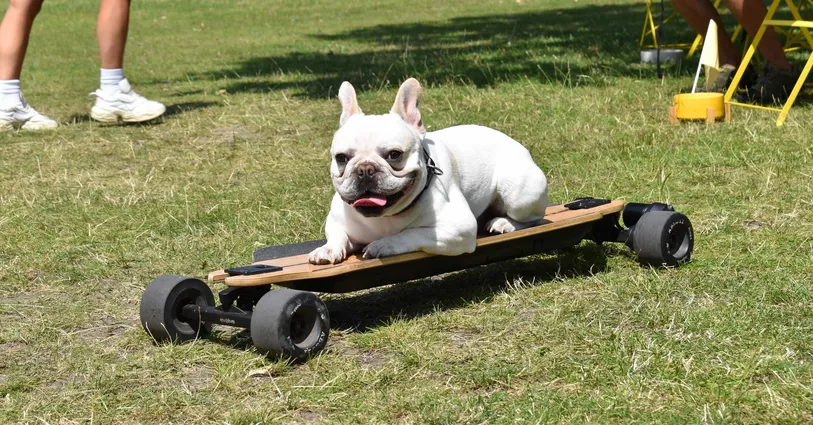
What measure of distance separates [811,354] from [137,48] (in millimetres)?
13444

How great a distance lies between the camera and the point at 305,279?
3.71m

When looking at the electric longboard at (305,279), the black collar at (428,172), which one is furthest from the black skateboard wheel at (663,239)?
the black collar at (428,172)

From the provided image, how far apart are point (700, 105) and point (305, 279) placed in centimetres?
437

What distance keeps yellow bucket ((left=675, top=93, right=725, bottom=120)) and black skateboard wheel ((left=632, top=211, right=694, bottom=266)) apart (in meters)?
2.98

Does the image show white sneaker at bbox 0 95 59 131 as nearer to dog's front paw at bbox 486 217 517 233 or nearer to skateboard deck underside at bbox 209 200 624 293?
skateboard deck underside at bbox 209 200 624 293

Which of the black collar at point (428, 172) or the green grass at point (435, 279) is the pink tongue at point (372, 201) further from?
the green grass at point (435, 279)

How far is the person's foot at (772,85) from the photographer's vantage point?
25.5 ft

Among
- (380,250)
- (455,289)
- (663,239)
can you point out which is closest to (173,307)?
(380,250)

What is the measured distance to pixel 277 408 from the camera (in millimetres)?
3111

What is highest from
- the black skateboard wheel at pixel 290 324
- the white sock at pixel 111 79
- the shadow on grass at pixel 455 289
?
the black skateboard wheel at pixel 290 324

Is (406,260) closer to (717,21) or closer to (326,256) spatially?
(326,256)

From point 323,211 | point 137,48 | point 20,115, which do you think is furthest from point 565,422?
point 137,48

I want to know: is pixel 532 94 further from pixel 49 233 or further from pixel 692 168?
pixel 49 233

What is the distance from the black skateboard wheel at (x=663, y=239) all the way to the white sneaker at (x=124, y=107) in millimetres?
5153
